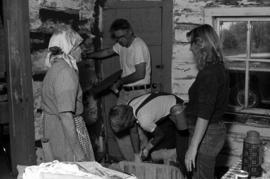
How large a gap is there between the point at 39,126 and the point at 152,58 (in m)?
1.50

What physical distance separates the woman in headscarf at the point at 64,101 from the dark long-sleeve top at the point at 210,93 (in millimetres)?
843

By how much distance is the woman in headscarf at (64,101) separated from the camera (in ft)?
9.18

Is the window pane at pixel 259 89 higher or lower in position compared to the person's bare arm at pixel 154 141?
higher

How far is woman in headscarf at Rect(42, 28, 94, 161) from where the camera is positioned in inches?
110

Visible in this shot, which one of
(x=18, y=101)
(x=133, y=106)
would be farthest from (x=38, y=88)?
(x=133, y=106)

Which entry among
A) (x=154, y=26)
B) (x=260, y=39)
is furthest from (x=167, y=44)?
(x=260, y=39)

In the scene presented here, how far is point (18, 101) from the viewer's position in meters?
3.89

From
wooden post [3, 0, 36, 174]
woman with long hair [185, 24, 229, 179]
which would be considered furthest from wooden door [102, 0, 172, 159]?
woman with long hair [185, 24, 229, 179]

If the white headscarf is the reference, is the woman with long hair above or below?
below

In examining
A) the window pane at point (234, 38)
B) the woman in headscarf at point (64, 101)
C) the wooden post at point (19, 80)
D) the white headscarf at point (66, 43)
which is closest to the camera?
the woman in headscarf at point (64, 101)

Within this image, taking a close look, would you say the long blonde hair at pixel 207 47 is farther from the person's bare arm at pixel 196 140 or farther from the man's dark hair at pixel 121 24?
the man's dark hair at pixel 121 24

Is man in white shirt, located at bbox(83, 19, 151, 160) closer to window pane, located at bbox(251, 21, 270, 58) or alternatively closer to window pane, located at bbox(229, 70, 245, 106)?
window pane, located at bbox(229, 70, 245, 106)

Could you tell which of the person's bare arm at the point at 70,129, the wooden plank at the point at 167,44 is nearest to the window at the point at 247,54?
the wooden plank at the point at 167,44

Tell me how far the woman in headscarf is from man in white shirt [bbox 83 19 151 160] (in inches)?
57.7
